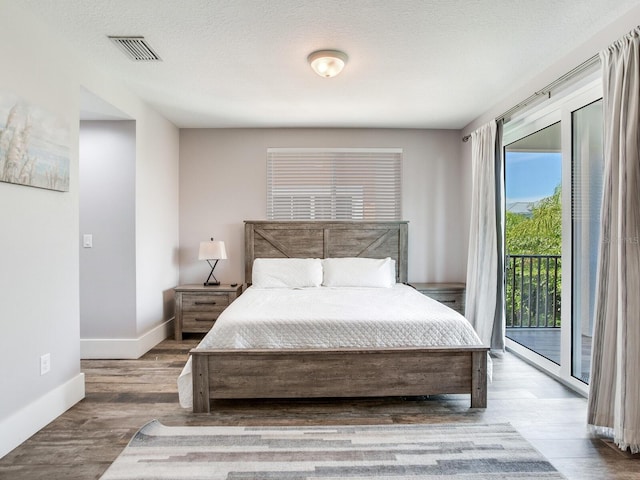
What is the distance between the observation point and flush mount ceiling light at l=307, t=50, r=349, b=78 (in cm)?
255

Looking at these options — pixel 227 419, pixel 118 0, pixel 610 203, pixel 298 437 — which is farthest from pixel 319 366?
pixel 118 0

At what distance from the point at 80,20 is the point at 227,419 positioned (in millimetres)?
2638

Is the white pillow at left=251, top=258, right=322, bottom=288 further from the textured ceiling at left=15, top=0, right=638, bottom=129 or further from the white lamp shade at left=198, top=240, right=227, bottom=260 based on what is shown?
the textured ceiling at left=15, top=0, right=638, bottom=129

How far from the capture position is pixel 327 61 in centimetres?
258

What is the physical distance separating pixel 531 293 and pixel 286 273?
272cm

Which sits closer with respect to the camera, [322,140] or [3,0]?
[3,0]

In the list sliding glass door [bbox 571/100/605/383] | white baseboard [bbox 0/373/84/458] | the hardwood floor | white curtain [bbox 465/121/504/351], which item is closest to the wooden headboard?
white curtain [bbox 465/121/504/351]

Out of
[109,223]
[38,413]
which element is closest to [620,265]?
[38,413]

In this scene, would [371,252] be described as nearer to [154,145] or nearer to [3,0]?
[154,145]

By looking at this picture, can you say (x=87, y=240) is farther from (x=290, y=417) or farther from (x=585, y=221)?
(x=585, y=221)

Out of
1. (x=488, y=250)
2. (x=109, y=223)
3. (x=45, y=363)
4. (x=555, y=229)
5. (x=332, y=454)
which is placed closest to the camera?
(x=332, y=454)

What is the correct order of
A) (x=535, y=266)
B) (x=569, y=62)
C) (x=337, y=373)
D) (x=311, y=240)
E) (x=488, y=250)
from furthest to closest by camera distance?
(x=311, y=240)
(x=535, y=266)
(x=488, y=250)
(x=569, y=62)
(x=337, y=373)

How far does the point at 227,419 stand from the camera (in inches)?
90.0

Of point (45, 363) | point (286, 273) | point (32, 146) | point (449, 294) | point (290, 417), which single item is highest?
point (32, 146)
